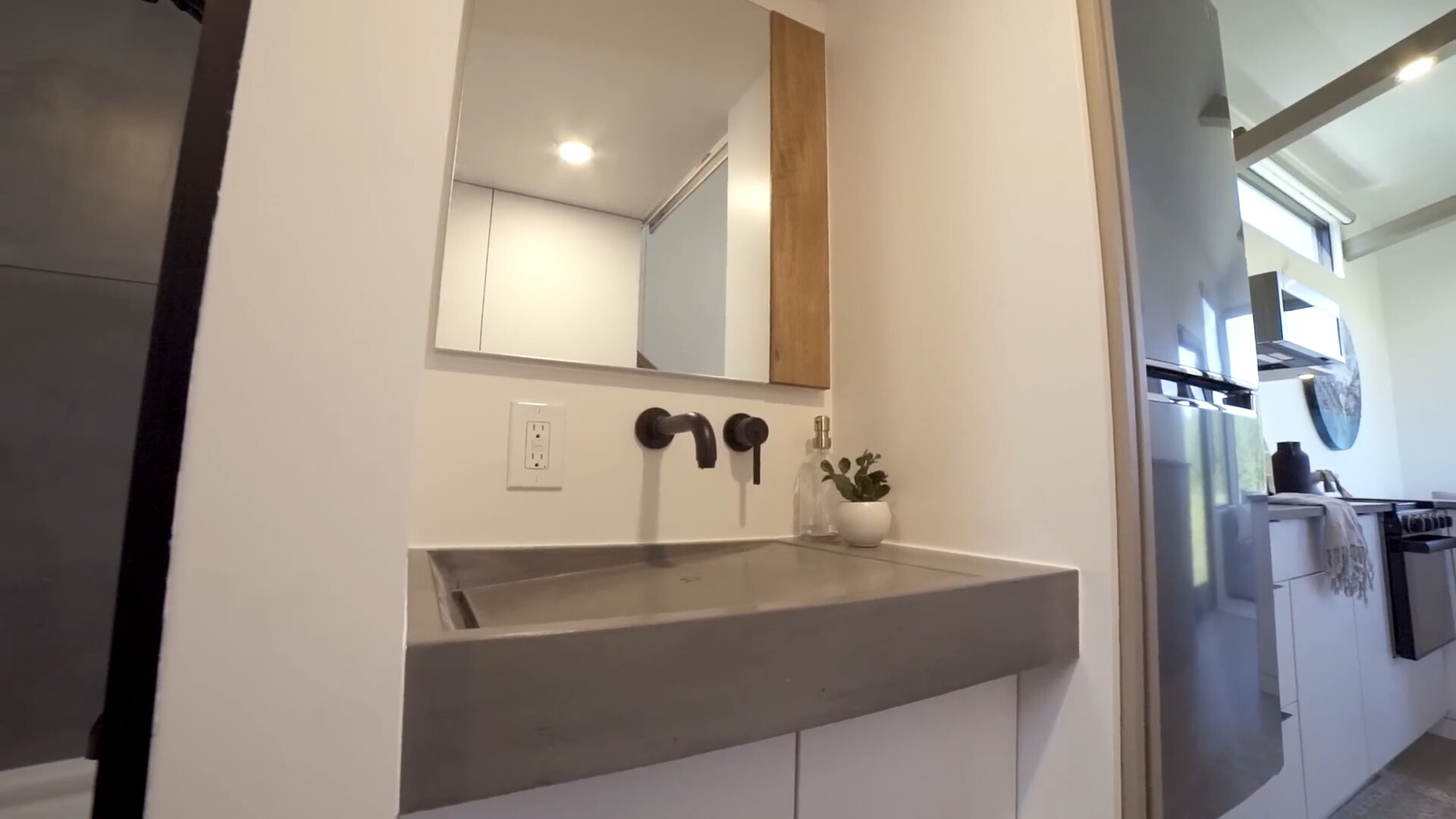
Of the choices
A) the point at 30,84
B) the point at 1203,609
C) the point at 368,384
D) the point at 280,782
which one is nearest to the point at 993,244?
the point at 1203,609

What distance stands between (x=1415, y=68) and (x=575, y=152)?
2430 millimetres

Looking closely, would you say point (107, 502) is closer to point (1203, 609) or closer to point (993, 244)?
point (993, 244)

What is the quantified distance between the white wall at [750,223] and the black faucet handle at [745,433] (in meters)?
0.12

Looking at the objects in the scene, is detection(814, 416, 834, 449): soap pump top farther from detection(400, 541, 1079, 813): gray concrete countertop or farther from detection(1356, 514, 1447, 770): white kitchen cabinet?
detection(1356, 514, 1447, 770): white kitchen cabinet

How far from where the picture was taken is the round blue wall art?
2633mm

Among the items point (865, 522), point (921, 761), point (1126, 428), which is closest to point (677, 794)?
point (921, 761)

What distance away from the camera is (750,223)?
1.20 m

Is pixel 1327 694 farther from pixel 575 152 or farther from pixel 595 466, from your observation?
pixel 575 152

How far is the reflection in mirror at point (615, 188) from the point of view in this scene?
0.95 meters

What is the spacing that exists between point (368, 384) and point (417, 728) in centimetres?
20

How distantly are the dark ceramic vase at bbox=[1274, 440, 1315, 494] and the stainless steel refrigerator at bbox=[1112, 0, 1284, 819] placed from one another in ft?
5.15

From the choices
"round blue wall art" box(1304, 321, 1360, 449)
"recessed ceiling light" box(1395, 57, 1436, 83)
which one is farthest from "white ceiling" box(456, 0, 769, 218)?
"round blue wall art" box(1304, 321, 1360, 449)

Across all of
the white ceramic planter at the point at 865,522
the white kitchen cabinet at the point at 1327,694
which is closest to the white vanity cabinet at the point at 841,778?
the white ceramic planter at the point at 865,522

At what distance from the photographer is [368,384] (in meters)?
0.29
